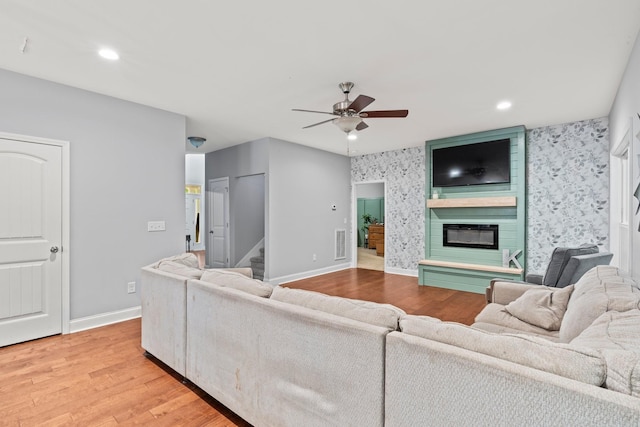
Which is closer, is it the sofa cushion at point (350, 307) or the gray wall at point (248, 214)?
the sofa cushion at point (350, 307)

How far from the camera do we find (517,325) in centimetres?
215

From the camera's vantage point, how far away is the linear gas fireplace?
5078 mm

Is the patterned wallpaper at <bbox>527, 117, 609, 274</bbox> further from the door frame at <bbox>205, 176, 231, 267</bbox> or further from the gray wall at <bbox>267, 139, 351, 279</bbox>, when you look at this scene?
the door frame at <bbox>205, 176, 231, 267</bbox>

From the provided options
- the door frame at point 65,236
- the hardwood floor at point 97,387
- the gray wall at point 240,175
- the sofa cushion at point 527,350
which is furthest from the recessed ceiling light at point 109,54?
the sofa cushion at point 527,350

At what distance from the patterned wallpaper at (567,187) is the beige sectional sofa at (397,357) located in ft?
8.88

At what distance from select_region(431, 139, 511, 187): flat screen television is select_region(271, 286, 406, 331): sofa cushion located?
4454 millimetres

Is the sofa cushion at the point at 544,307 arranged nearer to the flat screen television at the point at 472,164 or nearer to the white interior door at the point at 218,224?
the flat screen television at the point at 472,164

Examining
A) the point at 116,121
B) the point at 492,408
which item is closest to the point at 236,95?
the point at 116,121

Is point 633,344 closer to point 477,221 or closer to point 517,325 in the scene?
point 517,325

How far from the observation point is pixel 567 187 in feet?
14.8

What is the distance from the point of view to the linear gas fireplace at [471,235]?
508cm

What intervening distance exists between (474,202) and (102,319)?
17.7 feet

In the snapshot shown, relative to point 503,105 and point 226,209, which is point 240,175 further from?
point 503,105

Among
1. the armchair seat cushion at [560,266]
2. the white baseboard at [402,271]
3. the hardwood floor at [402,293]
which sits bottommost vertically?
the hardwood floor at [402,293]
